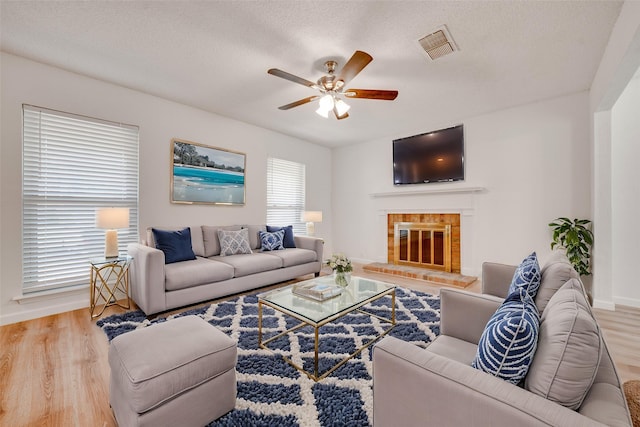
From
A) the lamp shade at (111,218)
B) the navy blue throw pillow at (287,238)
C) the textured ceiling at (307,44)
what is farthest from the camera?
the navy blue throw pillow at (287,238)

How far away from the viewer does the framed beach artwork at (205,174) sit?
12.6ft

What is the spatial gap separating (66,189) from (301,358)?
10.0 feet

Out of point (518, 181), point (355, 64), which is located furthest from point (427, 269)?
point (355, 64)

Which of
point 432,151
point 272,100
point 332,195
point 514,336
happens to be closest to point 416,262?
point 432,151

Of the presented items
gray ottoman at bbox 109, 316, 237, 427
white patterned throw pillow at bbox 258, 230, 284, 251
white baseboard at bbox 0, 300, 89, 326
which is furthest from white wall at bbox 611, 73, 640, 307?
white baseboard at bbox 0, 300, 89, 326

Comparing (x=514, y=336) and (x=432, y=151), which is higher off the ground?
(x=432, y=151)

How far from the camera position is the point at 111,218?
2896 millimetres

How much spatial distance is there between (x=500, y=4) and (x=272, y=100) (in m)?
2.55

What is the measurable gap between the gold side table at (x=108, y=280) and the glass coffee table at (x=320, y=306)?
183cm

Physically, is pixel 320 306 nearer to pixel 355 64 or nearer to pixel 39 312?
pixel 355 64

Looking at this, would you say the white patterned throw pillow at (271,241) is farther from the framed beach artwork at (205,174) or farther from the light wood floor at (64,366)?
the light wood floor at (64,366)

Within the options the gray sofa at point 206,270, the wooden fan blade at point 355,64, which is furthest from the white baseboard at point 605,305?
the wooden fan blade at point 355,64

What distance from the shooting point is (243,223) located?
15.0ft

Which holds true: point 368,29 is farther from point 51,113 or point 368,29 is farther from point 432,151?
point 51,113
